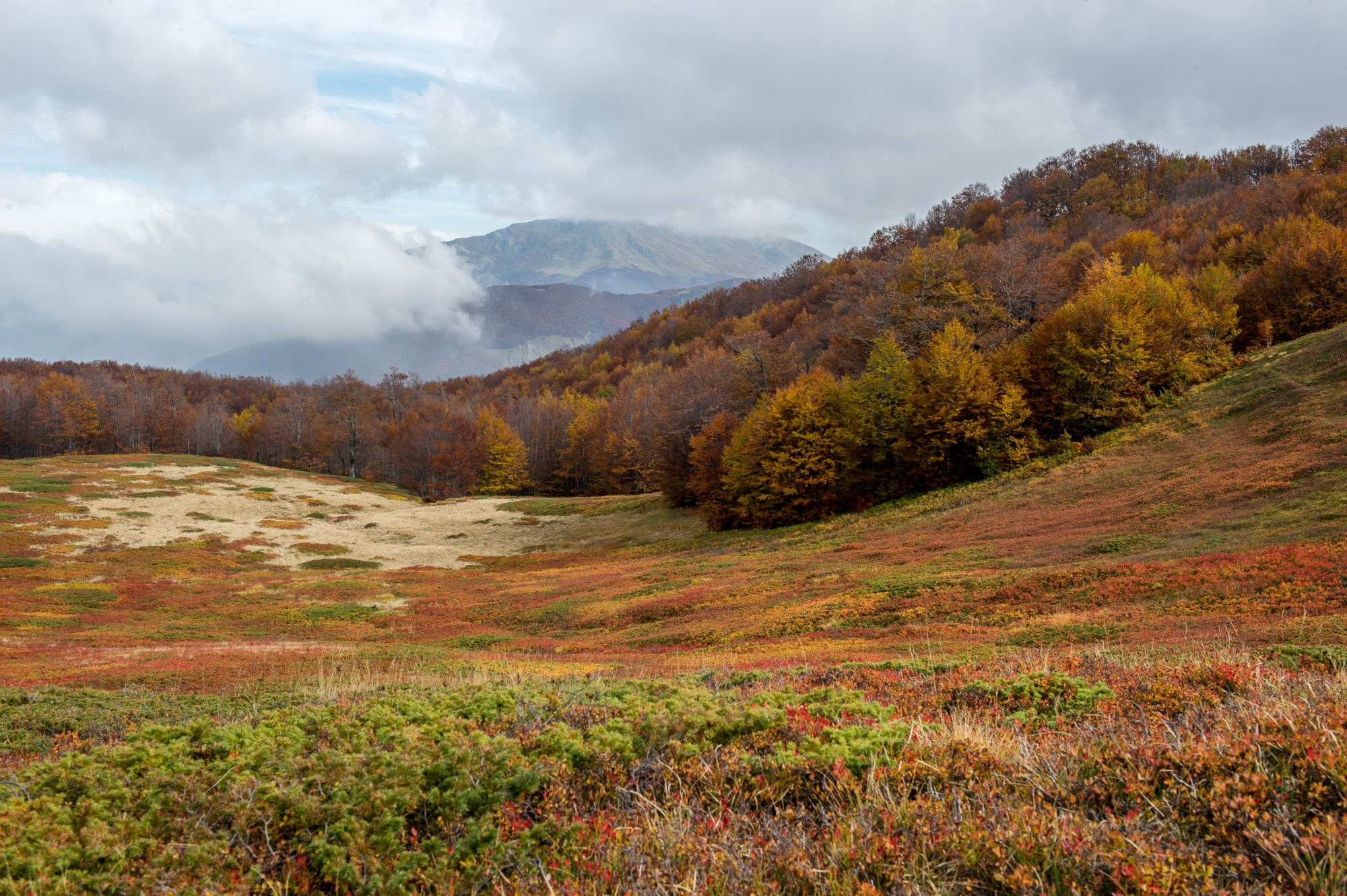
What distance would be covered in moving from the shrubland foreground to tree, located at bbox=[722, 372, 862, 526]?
20.6 m

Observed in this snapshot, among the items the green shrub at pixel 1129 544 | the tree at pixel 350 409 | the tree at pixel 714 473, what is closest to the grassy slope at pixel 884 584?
the green shrub at pixel 1129 544

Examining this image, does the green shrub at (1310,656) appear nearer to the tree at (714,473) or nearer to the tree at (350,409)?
the tree at (714,473)

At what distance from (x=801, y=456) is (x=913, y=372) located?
923 centimetres

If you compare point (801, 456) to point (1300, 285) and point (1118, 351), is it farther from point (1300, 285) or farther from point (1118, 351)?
point (1300, 285)

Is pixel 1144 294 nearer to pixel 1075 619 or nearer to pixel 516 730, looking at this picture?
pixel 1075 619

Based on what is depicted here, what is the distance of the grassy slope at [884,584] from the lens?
12.9 metres

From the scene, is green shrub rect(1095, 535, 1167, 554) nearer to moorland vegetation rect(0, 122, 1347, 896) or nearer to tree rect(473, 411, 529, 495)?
moorland vegetation rect(0, 122, 1347, 896)

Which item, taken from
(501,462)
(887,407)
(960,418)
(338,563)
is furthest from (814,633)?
(501,462)

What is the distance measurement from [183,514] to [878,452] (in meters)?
54.5

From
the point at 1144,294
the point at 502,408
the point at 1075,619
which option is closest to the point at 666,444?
the point at 1144,294

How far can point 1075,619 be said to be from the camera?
1300 cm

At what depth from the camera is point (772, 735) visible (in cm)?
521

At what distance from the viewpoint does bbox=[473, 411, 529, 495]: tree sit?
3420 inches

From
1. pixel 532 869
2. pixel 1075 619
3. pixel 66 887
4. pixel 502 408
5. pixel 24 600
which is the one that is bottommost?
pixel 24 600
